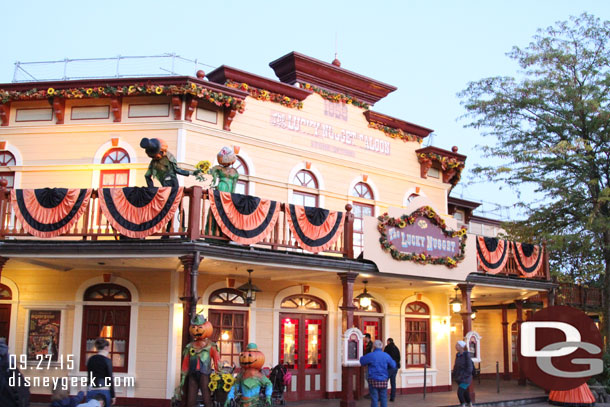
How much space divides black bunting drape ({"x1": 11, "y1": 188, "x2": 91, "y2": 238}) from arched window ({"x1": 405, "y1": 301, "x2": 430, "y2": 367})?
35.4ft

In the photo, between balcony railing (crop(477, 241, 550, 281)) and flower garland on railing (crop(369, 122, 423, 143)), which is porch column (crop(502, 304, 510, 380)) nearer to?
balcony railing (crop(477, 241, 550, 281))

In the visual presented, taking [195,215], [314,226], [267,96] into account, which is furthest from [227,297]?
[267,96]

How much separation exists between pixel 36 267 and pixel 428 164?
12.1 m

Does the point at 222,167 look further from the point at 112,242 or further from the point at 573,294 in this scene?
the point at 573,294

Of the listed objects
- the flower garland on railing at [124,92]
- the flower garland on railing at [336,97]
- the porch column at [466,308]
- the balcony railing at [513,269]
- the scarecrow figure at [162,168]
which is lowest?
the porch column at [466,308]

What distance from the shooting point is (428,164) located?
20844mm

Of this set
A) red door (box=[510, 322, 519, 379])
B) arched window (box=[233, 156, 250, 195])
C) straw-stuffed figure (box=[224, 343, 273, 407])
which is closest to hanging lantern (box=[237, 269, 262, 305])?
arched window (box=[233, 156, 250, 195])

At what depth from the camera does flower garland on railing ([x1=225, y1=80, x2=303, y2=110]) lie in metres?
16.9

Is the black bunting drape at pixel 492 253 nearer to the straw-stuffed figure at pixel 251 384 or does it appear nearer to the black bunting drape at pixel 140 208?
the straw-stuffed figure at pixel 251 384

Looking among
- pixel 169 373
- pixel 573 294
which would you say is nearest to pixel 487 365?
pixel 573 294

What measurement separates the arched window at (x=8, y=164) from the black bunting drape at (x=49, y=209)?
3.02 meters

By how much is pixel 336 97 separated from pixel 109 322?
357 inches

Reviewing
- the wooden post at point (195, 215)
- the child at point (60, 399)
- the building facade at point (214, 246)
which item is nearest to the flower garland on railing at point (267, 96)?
the building facade at point (214, 246)

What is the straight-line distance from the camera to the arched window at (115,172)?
1570cm
